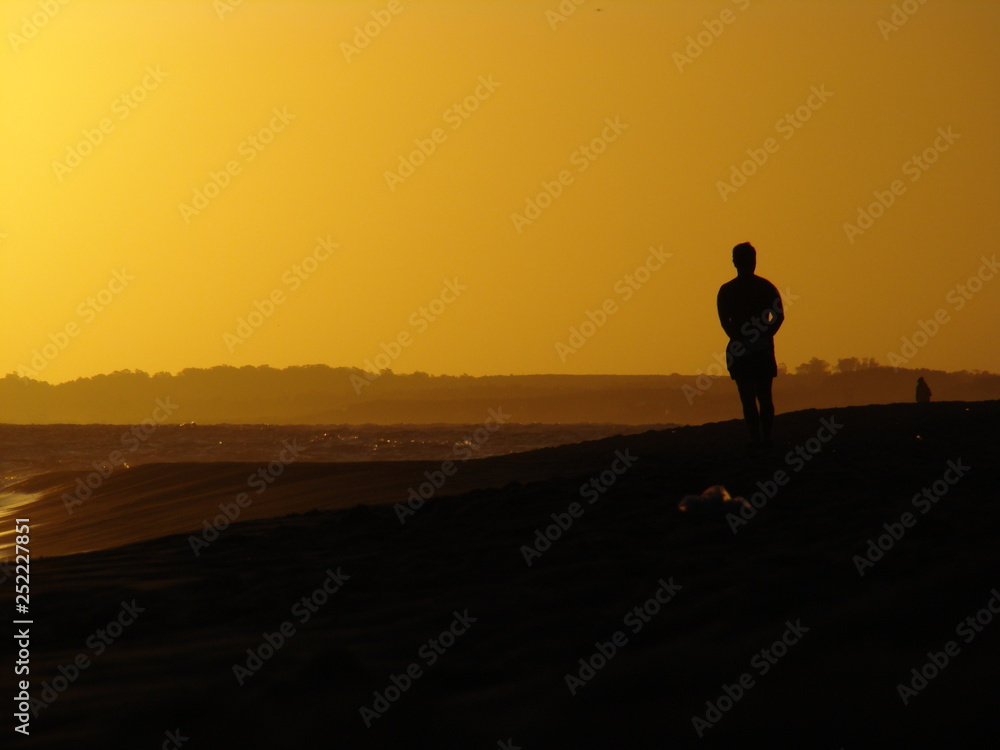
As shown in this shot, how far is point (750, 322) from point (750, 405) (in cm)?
97

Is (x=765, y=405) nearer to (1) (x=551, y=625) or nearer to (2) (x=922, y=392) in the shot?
(1) (x=551, y=625)

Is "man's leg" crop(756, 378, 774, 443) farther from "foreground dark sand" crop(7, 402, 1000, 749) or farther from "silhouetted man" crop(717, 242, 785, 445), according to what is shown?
"foreground dark sand" crop(7, 402, 1000, 749)

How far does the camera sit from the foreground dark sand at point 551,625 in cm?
296

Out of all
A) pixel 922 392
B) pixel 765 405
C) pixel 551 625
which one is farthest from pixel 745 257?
pixel 922 392

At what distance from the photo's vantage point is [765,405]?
9.99 meters

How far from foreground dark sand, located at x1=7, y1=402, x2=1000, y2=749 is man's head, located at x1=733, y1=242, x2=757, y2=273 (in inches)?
126

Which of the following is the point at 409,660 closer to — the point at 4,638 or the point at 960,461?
the point at 4,638

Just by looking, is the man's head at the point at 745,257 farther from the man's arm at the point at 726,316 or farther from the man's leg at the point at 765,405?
the man's leg at the point at 765,405

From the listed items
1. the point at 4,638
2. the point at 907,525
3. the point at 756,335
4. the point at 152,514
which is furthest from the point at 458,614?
the point at 152,514

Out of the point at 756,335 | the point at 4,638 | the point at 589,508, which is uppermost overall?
the point at 756,335

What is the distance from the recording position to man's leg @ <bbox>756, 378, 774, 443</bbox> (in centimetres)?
981

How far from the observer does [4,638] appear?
4.22m

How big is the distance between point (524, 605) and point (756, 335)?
627cm

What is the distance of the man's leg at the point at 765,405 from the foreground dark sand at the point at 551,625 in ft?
8.52
